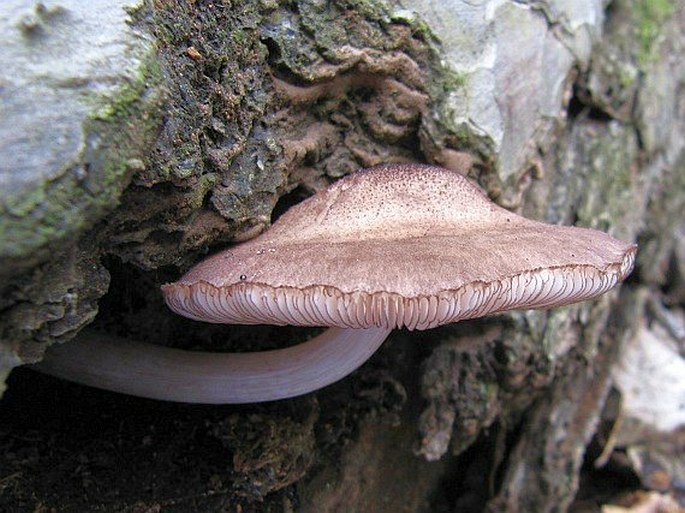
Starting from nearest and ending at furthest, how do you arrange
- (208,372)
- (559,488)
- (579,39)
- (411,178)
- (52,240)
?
(52,240), (411,178), (208,372), (579,39), (559,488)

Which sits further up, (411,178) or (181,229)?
(411,178)

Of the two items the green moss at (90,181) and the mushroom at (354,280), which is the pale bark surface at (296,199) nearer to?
the green moss at (90,181)

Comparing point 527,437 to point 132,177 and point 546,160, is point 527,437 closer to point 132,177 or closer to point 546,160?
point 546,160

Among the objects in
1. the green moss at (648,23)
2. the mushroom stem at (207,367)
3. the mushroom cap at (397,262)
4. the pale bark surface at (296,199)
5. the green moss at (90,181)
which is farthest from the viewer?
the green moss at (648,23)

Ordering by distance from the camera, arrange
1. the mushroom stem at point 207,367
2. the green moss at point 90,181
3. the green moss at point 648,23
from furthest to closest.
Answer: the green moss at point 648,23
the mushroom stem at point 207,367
the green moss at point 90,181

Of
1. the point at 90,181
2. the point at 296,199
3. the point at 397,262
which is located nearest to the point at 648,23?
the point at 296,199

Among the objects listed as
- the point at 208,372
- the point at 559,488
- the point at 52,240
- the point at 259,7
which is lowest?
the point at 559,488

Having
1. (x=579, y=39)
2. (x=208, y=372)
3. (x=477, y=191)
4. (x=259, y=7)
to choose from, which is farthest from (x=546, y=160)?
(x=208, y=372)

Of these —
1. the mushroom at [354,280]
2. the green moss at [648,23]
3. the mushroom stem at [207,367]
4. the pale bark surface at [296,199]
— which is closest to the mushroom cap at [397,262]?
the mushroom at [354,280]
